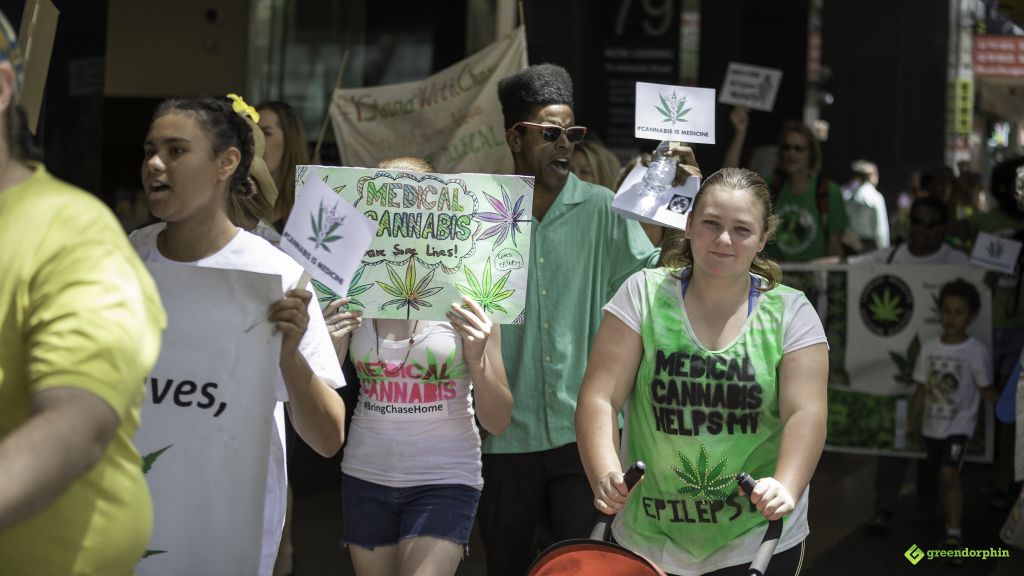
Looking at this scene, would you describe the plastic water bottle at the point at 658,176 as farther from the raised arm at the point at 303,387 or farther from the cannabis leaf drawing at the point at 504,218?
the raised arm at the point at 303,387

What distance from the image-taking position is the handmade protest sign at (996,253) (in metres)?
8.68

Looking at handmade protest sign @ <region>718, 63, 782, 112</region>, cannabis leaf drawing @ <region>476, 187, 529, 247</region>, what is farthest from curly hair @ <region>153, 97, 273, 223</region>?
handmade protest sign @ <region>718, 63, 782, 112</region>

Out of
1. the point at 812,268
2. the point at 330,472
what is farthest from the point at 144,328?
the point at 812,268

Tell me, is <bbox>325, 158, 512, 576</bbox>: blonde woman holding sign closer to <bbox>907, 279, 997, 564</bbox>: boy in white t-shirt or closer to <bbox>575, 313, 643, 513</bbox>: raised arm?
<bbox>575, 313, 643, 513</bbox>: raised arm

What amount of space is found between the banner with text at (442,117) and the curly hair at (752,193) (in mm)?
3123

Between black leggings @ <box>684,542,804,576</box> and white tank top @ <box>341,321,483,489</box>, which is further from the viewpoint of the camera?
white tank top @ <box>341,321,483,489</box>

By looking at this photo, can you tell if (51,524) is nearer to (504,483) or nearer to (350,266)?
(350,266)

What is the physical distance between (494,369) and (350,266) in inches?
35.9

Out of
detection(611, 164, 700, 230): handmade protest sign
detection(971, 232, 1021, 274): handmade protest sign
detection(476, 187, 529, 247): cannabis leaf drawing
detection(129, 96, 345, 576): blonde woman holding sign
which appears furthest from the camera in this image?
detection(971, 232, 1021, 274): handmade protest sign

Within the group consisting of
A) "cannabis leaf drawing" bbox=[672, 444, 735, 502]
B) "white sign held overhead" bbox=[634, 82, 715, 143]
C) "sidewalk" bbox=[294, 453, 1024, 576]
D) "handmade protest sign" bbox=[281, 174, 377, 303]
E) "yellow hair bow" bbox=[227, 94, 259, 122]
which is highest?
"white sign held overhead" bbox=[634, 82, 715, 143]

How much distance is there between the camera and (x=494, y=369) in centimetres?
427

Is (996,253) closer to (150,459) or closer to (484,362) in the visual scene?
(484,362)

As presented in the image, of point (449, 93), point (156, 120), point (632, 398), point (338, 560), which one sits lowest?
point (338, 560)

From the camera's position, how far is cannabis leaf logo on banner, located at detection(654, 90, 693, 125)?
504 centimetres
